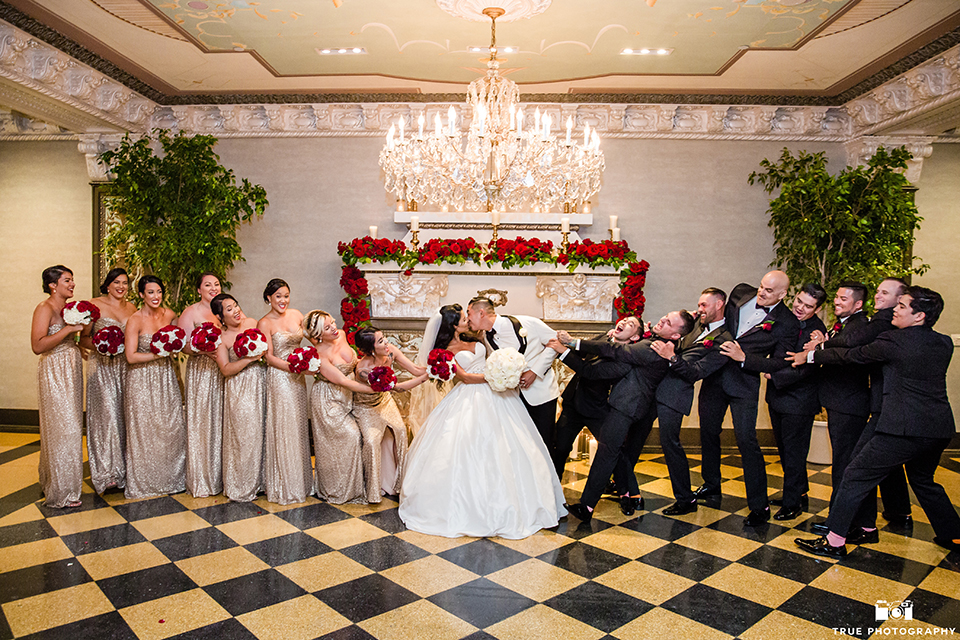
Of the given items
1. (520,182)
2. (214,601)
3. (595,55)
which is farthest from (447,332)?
(595,55)

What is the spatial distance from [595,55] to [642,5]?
3.61 ft

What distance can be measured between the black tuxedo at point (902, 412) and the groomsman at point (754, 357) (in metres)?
0.58

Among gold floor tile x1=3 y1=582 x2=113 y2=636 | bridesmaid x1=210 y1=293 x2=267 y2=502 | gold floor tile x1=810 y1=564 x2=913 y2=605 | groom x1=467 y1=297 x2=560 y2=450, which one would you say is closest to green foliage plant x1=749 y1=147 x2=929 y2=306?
groom x1=467 y1=297 x2=560 y2=450

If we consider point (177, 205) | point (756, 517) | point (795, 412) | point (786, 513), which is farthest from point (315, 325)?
point (786, 513)

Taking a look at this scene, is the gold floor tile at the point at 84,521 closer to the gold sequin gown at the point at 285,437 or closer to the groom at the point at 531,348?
the gold sequin gown at the point at 285,437

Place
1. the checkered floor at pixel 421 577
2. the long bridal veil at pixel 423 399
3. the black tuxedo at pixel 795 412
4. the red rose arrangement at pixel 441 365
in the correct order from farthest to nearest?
1. the long bridal veil at pixel 423 399
2. the black tuxedo at pixel 795 412
3. the red rose arrangement at pixel 441 365
4. the checkered floor at pixel 421 577

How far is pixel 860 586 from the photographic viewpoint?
11.7ft

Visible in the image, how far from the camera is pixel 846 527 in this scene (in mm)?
3932

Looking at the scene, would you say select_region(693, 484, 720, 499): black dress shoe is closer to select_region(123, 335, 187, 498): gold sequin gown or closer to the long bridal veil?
the long bridal veil

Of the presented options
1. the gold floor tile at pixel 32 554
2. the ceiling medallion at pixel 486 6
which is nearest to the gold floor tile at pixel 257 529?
the gold floor tile at pixel 32 554

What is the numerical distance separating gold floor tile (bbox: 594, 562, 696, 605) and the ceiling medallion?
12.6 ft

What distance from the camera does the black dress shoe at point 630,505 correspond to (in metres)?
4.73

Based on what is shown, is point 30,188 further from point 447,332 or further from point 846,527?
point 846,527

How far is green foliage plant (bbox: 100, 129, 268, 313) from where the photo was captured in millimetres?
6242
